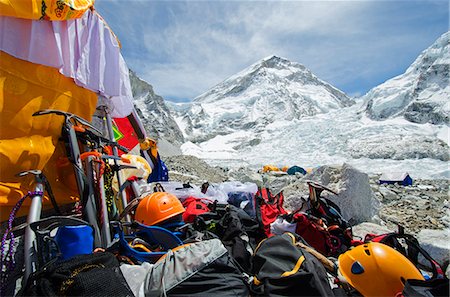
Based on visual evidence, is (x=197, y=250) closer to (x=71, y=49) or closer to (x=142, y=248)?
(x=142, y=248)

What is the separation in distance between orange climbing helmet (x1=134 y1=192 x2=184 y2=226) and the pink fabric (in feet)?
5.59

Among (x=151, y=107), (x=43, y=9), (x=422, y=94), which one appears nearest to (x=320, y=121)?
(x=422, y=94)

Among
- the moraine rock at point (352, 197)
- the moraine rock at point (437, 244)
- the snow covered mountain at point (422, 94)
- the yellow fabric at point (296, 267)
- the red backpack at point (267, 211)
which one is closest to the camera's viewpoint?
the yellow fabric at point (296, 267)

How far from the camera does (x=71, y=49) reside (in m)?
3.03

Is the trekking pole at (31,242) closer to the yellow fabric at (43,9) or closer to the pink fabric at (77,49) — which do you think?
the pink fabric at (77,49)

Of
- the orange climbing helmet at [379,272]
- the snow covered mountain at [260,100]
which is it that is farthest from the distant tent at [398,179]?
the snow covered mountain at [260,100]

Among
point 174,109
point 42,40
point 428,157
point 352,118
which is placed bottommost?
point 428,157

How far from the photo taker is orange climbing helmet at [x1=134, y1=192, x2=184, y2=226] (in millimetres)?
2689

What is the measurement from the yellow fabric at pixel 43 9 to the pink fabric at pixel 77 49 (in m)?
0.18

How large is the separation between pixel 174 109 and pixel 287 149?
77739 mm

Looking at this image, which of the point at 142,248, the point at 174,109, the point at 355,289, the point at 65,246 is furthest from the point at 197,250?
the point at 174,109

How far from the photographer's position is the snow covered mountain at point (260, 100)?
113812 mm

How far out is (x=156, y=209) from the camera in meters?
2.71

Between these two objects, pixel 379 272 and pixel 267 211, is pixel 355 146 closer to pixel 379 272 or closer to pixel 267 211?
pixel 267 211
